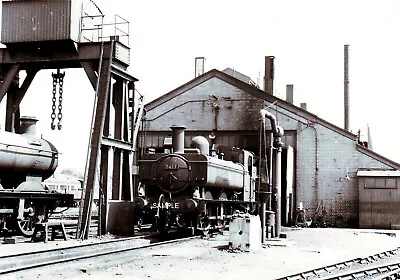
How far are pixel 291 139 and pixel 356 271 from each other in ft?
60.2

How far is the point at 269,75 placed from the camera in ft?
108

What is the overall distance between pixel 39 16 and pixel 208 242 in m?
8.13

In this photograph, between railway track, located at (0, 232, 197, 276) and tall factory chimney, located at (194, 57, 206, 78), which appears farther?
tall factory chimney, located at (194, 57, 206, 78)

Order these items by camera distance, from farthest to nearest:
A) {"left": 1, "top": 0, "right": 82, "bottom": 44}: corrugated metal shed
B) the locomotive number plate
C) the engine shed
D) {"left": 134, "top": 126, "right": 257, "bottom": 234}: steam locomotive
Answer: the engine shed < the locomotive number plate < {"left": 134, "top": 126, "right": 257, "bottom": 234}: steam locomotive < {"left": 1, "top": 0, "right": 82, "bottom": 44}: corrugated metal shed

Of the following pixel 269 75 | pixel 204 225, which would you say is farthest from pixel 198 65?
pixel 204 225

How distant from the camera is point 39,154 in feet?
53.0

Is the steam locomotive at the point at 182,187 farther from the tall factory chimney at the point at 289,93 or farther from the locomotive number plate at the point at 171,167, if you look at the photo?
the tall factory chimney at the point at 289,93

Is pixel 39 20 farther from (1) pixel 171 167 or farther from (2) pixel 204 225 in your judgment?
(2) pixel 204 225

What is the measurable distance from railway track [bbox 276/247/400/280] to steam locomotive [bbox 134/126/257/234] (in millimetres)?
5705

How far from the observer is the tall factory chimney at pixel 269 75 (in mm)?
32688

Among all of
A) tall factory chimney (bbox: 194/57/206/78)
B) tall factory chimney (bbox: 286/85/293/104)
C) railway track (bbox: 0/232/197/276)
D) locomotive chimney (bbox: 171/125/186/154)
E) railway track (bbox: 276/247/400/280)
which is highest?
tall factory chimney (bbox: 194/57/206/78)

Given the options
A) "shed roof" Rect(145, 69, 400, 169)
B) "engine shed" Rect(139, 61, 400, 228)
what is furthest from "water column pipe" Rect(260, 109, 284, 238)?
"shed roof" Rect(145, 69, 400, 169)

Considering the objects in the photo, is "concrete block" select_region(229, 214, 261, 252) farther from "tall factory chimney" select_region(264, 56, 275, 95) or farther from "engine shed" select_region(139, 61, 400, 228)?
"tall factory chimney" select_region(264, 56, 275, 95)

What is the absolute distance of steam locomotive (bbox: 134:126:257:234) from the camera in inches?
664
